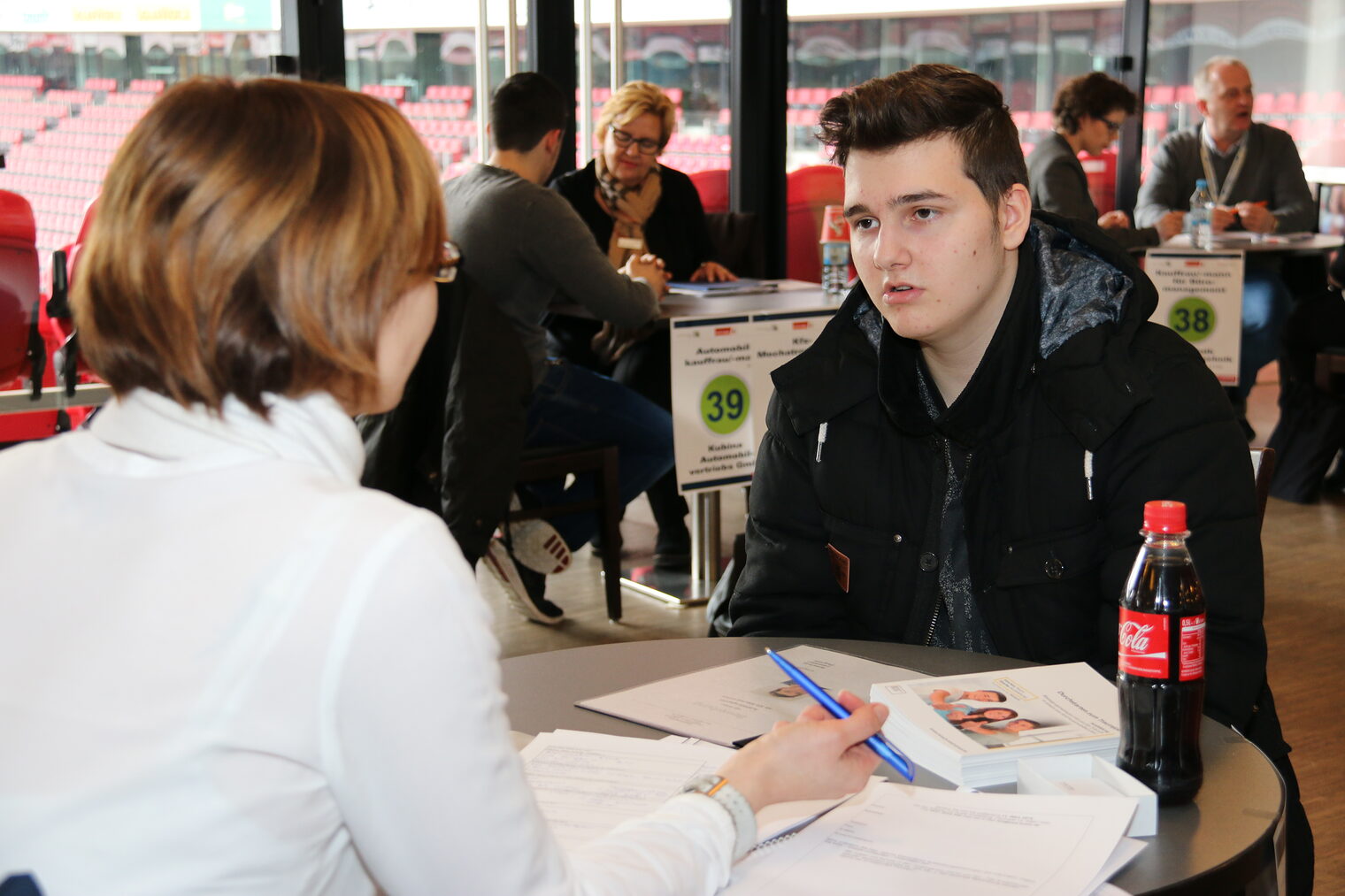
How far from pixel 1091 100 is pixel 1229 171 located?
1.11 metres

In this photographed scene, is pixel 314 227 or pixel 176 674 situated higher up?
pixel 314 227

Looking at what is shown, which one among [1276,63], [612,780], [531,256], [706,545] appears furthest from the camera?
[1276,63]

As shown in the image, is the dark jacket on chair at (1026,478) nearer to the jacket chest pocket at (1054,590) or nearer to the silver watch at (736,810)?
the jacket chest pocket at (1054,590)

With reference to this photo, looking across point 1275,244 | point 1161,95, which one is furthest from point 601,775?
point 1161,95

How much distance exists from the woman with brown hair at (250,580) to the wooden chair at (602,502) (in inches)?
117

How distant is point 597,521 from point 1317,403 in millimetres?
2971

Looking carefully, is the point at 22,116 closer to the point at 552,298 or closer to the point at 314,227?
the point at 552,298

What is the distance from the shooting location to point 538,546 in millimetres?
3889

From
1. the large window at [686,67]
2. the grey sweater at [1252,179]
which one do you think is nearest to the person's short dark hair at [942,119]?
the large window at [686,67]

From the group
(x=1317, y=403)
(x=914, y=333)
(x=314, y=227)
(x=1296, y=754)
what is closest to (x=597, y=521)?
(x=1296, y=754)

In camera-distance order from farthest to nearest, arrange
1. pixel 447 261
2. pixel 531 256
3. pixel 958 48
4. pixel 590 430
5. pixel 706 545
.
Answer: pixel 958 48, pixel 706 545, pixel 590 430, pixel 531 256, pixel 447 261

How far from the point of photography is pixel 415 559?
80 centimetres

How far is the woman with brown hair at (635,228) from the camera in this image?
4570mm

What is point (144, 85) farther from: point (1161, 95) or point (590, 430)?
point (1161, 95)
